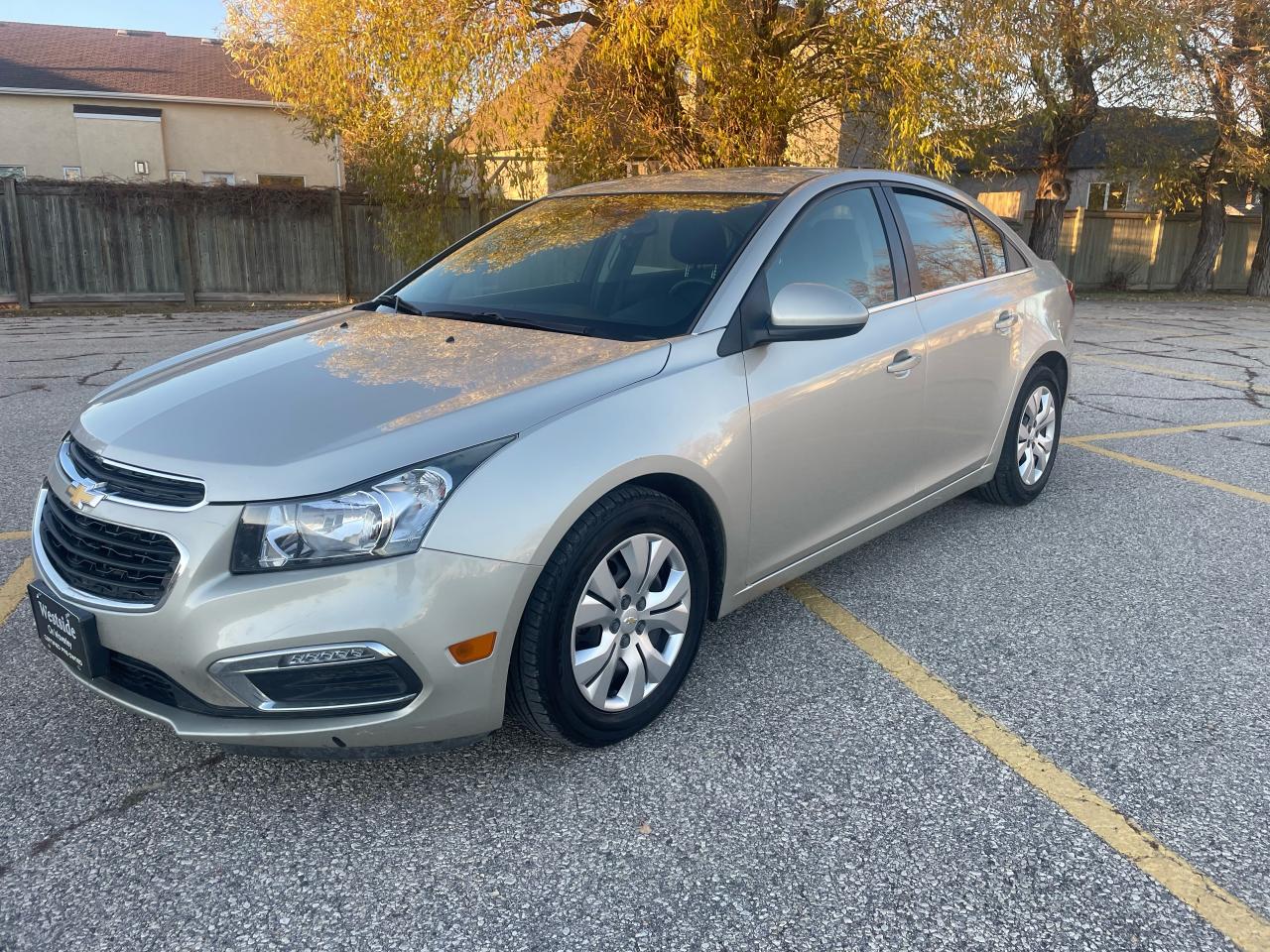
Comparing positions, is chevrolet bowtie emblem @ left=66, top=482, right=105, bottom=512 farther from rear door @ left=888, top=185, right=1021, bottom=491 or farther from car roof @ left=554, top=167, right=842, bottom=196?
rear door @ left=888, top=185, right=1021, bottom=491

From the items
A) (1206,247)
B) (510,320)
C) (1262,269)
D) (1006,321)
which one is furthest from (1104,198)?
(510,320)

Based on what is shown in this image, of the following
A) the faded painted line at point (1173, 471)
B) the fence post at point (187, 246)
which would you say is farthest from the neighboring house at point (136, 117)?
the faded painted line at point (1173, 471)

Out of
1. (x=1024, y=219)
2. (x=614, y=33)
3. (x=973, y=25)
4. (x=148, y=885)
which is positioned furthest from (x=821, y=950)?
(x=1024, y=219)

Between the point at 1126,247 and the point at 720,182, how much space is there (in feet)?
74.9

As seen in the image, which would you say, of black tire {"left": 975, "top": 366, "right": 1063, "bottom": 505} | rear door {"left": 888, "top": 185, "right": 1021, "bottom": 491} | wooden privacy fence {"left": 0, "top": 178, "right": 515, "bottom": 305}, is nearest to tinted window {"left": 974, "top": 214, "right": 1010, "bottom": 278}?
rear door {"left": 888, "top": 185, "right": 1021, "bottom": 491}

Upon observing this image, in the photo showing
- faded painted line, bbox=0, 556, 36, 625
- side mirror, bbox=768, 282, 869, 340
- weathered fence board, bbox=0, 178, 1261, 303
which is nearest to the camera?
side mirror, bbox=768, 282, 869, 340

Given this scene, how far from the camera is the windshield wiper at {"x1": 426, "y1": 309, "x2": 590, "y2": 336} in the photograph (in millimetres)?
3156

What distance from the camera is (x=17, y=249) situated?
46.9ft

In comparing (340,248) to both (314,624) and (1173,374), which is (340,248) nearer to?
(1173,374)

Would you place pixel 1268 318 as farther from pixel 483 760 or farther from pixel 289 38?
pixel 483 760

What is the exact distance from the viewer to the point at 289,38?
38.2 ft

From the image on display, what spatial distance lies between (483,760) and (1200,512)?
408 cm

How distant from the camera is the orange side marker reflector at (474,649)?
2299 mm

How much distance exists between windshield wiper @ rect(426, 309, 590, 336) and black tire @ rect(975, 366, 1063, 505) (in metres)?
2.45
